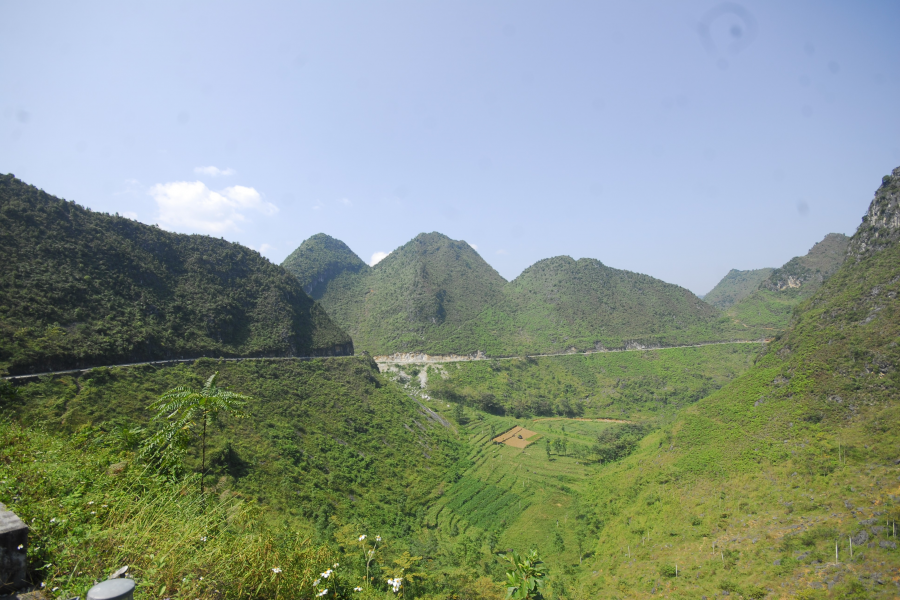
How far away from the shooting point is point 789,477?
20031 mm

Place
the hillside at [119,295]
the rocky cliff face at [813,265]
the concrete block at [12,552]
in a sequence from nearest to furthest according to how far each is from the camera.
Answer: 1. the concrete block at [12,552]
2. the hillside at [119,295]
3. the rocky cliff face at [813,265]

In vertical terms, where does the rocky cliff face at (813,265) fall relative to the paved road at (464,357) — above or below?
above

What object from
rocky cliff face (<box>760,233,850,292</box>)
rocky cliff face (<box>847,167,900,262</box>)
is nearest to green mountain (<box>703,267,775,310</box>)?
rocky cliff face (<box>760,233,850,292</box>)

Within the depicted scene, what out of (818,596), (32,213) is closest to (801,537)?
(818,596)

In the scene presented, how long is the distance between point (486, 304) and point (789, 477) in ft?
278

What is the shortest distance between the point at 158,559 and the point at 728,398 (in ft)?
124

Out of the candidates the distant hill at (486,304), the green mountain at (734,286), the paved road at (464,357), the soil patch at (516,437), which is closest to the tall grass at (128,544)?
the soil patch at (516,437)

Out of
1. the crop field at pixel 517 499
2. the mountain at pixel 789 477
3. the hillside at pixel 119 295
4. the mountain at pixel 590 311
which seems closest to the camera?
the mountain at pixel 789 477

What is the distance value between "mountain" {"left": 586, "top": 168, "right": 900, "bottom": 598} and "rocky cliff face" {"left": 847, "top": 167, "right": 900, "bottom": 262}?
19 cm

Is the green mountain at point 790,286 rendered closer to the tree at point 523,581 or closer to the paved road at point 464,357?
the paved road at point 464,357

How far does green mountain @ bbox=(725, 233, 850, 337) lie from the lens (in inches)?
3484

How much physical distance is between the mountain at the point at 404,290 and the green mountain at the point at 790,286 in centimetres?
6133

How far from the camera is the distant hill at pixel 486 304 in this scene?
275 feet

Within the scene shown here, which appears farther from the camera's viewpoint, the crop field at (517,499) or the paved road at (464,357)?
the paved road at (464,357)
